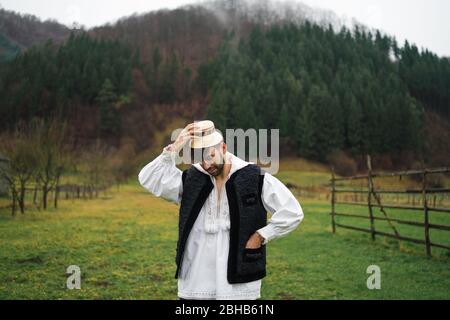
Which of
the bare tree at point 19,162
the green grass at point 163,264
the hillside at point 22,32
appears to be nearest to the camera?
the green grass at point 163,264

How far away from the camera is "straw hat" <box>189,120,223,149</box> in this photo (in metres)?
2.47

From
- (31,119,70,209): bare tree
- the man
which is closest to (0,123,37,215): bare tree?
(31,119,70,209): bare tree

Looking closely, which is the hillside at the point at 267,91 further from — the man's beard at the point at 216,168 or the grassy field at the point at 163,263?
the man's beard at the point at 216,168

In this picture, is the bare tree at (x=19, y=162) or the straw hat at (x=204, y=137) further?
the bare tree at (x=19, y=162)

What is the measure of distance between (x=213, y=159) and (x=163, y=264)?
6.52m

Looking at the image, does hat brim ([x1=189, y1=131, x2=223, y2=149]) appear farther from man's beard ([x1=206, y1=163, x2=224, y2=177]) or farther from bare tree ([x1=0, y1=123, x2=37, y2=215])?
bare tree ([x1=0, y1=123, x2=37, y2=215])

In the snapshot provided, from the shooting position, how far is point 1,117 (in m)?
65.8

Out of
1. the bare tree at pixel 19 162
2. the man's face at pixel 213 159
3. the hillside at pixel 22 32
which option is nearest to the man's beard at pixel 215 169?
the man's face at pixel 213 159

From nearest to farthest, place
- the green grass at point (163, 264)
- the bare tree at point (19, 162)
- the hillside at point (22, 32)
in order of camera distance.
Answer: the green grass at point (163, 264), the bare tree at point (19, 162), the hillside at point (22, 32)

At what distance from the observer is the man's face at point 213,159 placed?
97.0 inches

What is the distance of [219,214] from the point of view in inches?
102

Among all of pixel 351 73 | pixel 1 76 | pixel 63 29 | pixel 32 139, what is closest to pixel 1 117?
pixel 1 76

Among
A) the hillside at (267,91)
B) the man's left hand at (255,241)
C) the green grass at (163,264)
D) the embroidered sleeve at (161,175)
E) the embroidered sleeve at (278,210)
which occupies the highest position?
the hillside at (267,91)
